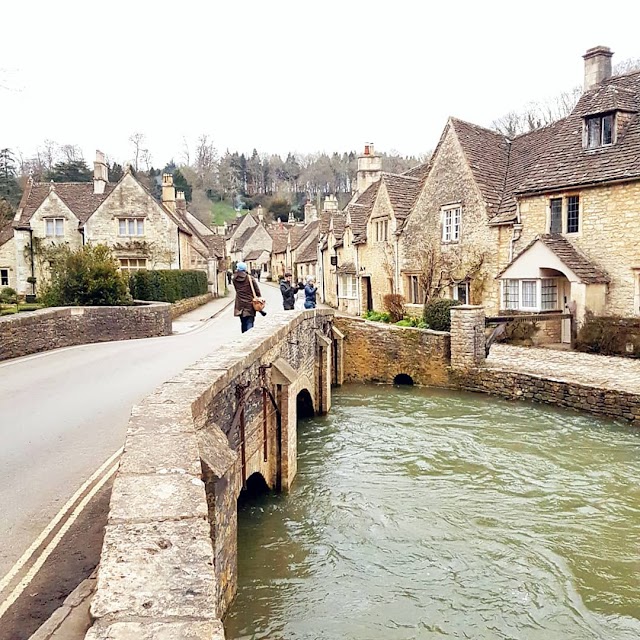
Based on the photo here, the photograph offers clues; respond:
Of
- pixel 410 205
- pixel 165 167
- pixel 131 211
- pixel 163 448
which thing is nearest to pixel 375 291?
pixel 410 205

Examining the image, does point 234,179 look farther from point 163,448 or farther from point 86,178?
point 163,448

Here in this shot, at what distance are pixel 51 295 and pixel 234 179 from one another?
394 ft

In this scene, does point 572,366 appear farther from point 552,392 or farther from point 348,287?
point 348,287

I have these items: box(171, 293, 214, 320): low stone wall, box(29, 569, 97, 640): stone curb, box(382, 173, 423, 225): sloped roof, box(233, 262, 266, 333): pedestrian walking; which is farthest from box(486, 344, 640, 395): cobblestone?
box(171, 293, 214, 320): low stone wall

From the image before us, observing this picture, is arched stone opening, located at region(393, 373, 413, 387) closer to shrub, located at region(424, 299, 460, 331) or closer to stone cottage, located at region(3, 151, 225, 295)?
shrub, located at region(424, 299, 460, 331)

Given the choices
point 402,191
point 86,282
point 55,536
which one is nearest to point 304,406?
point 86,282

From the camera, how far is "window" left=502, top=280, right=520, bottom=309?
24609 mm

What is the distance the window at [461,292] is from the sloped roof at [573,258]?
14.1ft

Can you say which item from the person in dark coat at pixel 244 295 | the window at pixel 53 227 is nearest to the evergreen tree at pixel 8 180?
the window at pixel 53 227

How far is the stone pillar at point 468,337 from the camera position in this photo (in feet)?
67.4

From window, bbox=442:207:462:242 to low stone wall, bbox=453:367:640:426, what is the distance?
989 cm

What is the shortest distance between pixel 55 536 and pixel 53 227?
40.0 m

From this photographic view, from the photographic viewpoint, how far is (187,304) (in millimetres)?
36344

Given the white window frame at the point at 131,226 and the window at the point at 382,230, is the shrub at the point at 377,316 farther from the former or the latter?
the white window frame at the point at 131,226
